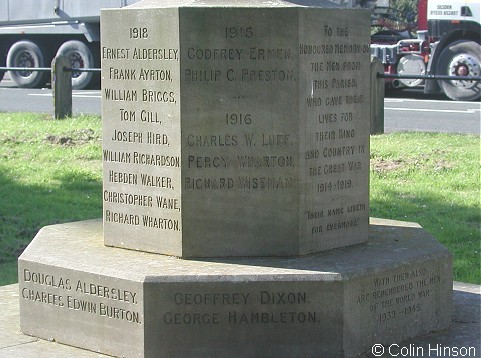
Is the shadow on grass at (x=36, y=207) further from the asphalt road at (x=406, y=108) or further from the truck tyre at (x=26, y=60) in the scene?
the truck tyre at (x=26, y=60)

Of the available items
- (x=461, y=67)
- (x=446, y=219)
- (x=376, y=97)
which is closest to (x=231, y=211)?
(x=446, y=219)

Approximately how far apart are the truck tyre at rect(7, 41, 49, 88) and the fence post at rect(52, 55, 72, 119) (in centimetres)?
1021

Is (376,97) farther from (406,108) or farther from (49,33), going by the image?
(49,33)

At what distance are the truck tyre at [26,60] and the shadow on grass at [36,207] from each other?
45.8ft

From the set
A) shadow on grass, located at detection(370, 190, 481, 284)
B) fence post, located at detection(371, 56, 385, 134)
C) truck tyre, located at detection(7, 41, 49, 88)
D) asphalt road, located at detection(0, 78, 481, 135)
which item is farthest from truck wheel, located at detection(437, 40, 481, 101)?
shadow on grass, located at detection(370, 190, 481, 284)

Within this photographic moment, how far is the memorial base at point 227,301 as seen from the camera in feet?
15.7

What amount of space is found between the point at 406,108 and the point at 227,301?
13700 mm

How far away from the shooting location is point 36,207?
930 cm

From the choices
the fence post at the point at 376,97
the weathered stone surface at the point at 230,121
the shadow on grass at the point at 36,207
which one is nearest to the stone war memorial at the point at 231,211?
the weathered stone surface at the point at 230,121

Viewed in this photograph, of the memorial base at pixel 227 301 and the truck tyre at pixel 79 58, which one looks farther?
the truck tyre at pixel 79 58

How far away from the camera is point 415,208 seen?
901 centimetres

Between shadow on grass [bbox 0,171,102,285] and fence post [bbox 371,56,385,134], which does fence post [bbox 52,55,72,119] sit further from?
fence post [bbox 371,56,385,134]

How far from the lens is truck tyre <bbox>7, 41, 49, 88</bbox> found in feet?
79.6

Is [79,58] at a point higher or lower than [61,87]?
higher
